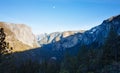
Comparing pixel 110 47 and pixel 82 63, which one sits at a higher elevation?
pixel 110 47

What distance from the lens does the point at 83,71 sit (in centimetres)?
7981

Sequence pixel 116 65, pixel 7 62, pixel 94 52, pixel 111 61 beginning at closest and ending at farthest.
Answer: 1. pixel 7 62
2. pixel 116 65
3. pixel 111 61
4. pixel 94 52

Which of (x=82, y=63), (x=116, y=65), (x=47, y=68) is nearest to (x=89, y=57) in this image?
(x=82, y=63)

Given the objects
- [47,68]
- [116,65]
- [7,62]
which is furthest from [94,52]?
[7,62]

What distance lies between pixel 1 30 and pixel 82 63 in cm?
5262

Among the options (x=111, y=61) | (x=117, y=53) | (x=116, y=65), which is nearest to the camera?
(x=116, y=65)

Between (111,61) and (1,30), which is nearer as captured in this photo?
(1,30)

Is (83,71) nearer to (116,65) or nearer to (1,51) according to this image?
(116,65)

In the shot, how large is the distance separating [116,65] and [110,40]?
10673 mm

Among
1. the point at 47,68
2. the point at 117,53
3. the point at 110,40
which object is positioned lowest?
the point at 47,68

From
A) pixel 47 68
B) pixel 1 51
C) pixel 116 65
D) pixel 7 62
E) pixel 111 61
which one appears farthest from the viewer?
pixel 47 68

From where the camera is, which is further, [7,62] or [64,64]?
[64,64]

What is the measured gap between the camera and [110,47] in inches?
2931

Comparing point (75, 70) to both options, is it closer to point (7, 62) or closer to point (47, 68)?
point (47, 68)
